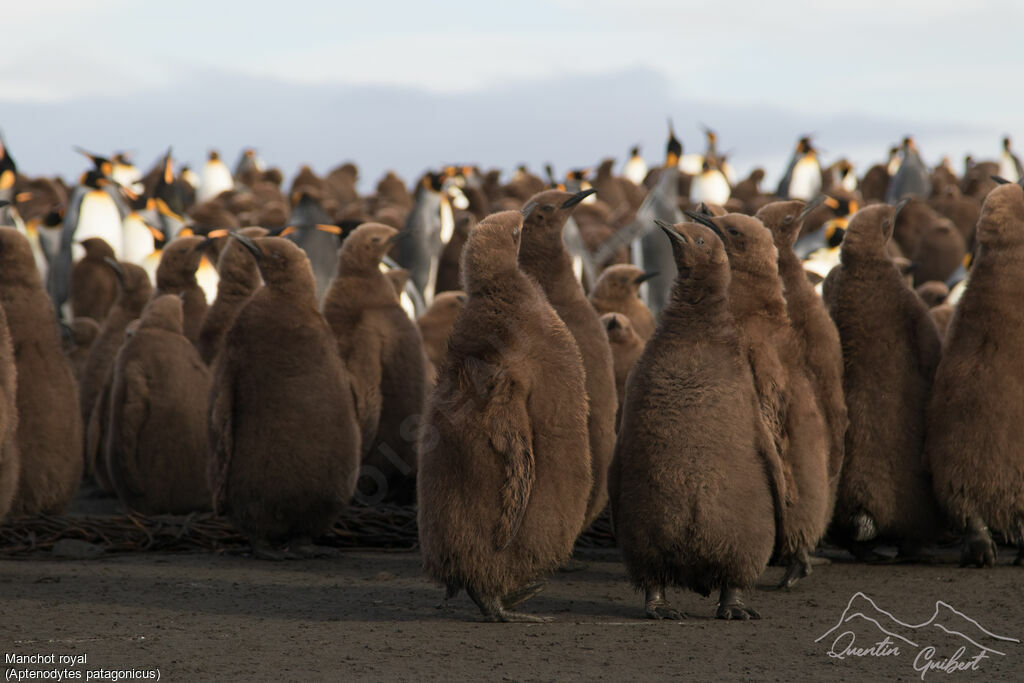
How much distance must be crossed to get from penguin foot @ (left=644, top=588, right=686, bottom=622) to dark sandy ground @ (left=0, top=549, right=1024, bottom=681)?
0.27 feet

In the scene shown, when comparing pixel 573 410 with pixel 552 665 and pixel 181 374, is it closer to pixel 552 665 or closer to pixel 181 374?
pixel 552 665

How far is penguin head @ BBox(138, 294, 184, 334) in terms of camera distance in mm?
7469

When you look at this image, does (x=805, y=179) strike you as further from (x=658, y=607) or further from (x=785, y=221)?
(x=658, y=607)

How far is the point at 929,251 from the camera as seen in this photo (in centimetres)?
1593

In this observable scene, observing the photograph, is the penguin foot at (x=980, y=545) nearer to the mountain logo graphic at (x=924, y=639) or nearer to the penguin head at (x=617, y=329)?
the mountain logo graphic at (x=924, y=639)

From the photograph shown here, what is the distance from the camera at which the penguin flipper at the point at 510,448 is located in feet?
15.0

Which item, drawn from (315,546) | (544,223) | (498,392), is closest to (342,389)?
(315,546)

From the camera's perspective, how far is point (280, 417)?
241 inches

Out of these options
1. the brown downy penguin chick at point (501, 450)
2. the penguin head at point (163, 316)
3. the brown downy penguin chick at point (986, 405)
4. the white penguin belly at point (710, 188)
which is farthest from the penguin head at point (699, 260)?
the white penguin belly at point (710, 188)

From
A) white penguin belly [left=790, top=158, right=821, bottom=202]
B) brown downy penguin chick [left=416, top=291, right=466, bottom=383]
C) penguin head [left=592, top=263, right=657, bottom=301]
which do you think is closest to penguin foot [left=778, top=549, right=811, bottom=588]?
penguin head [left=592, top=263, right=657, bottom=301]

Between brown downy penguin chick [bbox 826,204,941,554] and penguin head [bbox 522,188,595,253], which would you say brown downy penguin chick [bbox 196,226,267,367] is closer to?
penguin head [bbox 522,188,595,253]

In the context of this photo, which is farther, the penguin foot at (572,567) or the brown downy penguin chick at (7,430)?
the penguin foot at (572,567)

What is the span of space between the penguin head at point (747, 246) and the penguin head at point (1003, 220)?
131 centimetres

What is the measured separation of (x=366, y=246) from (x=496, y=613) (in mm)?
3235
